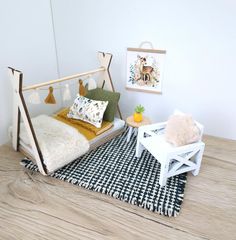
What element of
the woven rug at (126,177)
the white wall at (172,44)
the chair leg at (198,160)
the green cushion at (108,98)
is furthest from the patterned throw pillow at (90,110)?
the chair leg at (198,160)

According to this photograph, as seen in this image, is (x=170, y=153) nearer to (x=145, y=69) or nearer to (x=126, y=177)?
(x=126, y=177)

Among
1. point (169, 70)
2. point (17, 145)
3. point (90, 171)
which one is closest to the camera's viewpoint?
point (90, 171)

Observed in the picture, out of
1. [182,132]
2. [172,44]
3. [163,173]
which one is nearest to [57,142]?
[163,173]

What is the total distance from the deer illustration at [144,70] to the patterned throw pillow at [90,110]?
48 cm

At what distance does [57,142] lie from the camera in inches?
62.5

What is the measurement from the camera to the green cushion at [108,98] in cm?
195

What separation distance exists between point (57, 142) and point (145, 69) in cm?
104

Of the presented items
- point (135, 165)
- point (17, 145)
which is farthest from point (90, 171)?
point (17, 145)

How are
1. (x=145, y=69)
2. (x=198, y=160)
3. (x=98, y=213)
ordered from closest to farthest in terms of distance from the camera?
(x=98, y=213) → (x=198, y=160) → (x=145, y=69)

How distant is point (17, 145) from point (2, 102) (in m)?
0.39

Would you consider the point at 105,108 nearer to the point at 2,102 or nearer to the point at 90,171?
the point at 90,171

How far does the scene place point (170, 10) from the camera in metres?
1.81

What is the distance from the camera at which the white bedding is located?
59.3 inches

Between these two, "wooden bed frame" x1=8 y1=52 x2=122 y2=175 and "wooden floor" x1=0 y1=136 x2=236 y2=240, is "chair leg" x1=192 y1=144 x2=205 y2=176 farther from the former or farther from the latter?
"wooden bed frame" x1=8 y1=52 x2=122 y2=175
